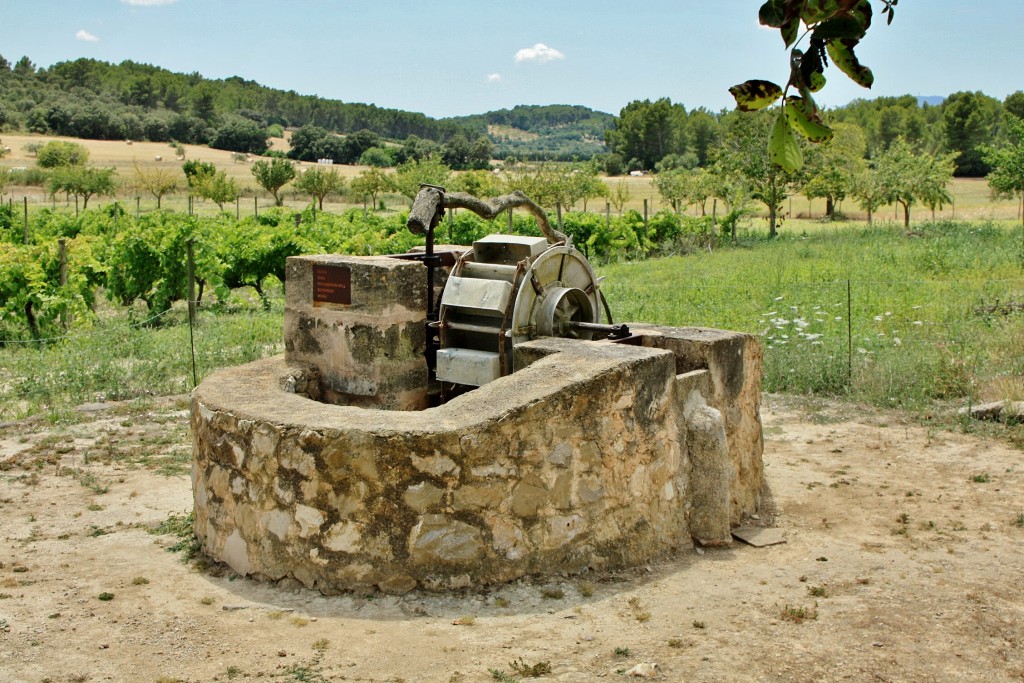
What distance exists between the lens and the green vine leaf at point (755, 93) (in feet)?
8.28

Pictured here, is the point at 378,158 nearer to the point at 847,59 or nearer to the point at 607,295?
the point at 607,295

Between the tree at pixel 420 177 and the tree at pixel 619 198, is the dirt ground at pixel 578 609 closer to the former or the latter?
the tree at pixel 619 198

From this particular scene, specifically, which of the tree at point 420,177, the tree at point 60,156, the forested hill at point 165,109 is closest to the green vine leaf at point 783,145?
the tree at point 420,177

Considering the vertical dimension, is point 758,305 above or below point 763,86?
below

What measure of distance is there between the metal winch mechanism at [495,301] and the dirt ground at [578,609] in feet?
6.71

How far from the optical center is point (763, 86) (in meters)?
2.53

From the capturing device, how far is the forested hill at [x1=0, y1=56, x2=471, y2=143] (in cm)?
8288

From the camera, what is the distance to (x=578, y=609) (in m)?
6.24

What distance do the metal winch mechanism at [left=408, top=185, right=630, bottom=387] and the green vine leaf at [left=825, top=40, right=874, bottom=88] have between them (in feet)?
17.5

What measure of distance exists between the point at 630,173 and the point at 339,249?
238 feet

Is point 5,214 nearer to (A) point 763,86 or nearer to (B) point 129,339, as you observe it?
(B) point 129,339

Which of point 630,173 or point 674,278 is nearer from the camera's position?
point 674,278

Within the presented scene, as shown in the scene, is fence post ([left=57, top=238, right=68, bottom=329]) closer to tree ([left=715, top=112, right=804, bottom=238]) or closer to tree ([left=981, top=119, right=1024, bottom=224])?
tree ([left=715, top=112, right=804, bottom=238])

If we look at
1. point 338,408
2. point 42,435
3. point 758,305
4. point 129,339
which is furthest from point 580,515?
point 758,305
